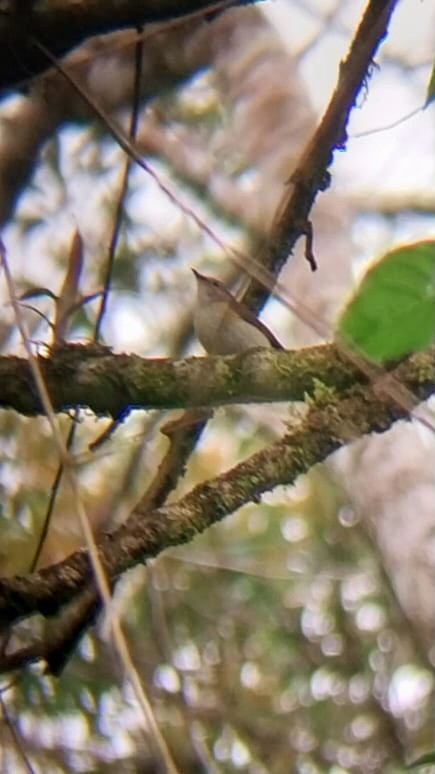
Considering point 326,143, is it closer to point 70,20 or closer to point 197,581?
point 70,20

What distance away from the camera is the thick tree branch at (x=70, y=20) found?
3.96 feet

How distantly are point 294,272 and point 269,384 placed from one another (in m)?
1.27

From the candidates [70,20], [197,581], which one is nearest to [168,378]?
[70,20]

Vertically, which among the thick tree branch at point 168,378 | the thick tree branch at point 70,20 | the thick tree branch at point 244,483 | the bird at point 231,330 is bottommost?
the thick tree branch at point 244,483

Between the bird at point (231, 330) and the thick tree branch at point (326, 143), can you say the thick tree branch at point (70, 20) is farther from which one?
the bird at point (231, 330)

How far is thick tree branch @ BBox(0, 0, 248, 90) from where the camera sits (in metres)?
1.21

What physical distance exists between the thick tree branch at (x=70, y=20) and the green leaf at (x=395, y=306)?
700 millimetres

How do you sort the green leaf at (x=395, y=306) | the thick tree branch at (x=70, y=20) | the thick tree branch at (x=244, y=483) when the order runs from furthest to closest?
the thick tree branch at (x=70, y=20)
the thick tree branch at (x=244, y=483)
the green leaf at (x=395, y=306)

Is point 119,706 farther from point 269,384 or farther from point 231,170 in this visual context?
point 269,384

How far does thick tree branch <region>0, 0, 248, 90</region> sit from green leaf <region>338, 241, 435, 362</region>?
700 mm

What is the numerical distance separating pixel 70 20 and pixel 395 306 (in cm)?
77

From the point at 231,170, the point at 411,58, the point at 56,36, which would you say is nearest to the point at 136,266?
the point at 231,170

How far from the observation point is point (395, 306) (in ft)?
1.89

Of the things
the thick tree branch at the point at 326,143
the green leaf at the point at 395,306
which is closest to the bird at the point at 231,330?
the thick tree branch at the point at 326,143
